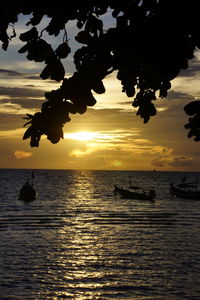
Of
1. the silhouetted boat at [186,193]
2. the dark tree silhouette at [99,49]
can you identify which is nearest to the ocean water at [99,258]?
the dark tree silhouette at [99,49]

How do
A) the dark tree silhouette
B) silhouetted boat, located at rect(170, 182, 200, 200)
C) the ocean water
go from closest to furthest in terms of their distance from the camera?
the dark tree silhouette, the ocean water, silhouetted boat, located at rect(170, 182, 200, 200)

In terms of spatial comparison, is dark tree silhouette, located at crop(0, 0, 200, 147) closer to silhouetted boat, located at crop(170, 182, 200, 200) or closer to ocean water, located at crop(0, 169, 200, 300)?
ocean water, located at crop(0, 169, 200, 300)

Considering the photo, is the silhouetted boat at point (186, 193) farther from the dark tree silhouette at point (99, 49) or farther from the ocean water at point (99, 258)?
the dark tree silhouette at point (99, 49)

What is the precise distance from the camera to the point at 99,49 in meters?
3.62

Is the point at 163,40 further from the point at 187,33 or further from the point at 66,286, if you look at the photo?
the point at 66,286

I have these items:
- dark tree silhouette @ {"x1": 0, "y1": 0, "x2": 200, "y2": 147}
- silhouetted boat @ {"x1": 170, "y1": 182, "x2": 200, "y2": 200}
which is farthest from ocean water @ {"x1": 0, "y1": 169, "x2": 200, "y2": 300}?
silhouetted boat @ {"x1": 170, "y1": 182, "x2": 200, "y2": 200}

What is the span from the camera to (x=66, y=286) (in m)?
23.0

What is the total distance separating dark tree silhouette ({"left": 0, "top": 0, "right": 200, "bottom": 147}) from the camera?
3.44 metres

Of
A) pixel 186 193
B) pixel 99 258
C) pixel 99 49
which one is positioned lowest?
pixel 99 258

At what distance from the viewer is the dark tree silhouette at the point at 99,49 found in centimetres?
344

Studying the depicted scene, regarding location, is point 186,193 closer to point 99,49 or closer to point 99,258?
point 99,258

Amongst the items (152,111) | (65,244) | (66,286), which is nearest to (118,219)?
(65,244)

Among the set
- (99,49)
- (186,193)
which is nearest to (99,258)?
(99,49)

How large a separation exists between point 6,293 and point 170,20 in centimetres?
2065
